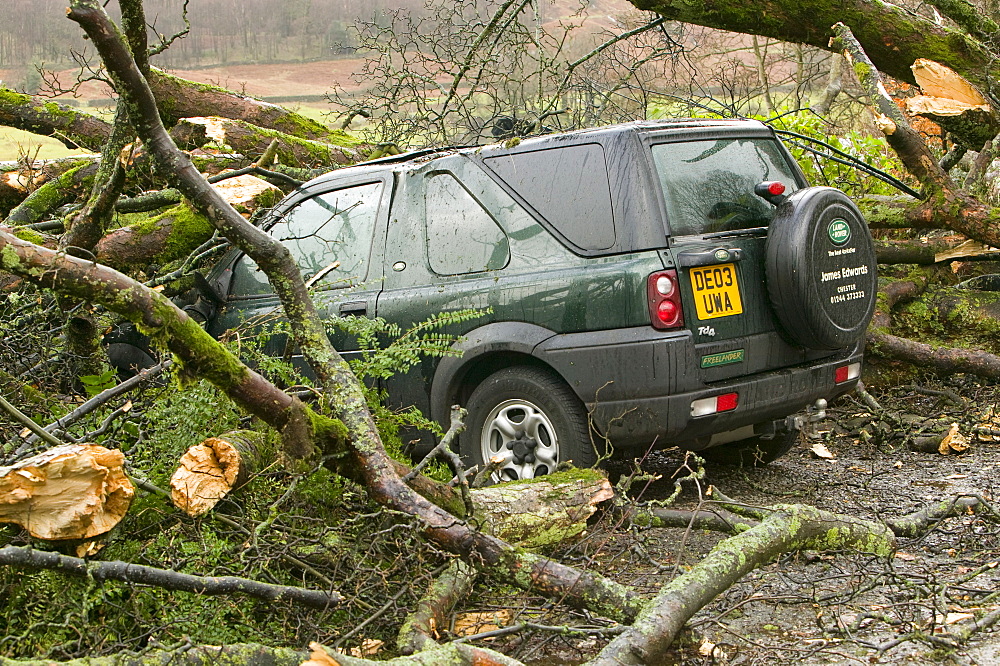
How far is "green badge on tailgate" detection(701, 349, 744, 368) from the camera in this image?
4422 mm

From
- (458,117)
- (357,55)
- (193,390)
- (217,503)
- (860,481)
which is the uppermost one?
(357,55)

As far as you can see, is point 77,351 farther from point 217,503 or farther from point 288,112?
point 288,112

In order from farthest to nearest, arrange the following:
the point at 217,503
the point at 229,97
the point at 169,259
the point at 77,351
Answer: the point at 229,97
the point at 169,259
the point at 77,351
the point at 217,503

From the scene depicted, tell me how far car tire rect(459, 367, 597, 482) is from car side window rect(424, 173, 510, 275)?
2.05 feet

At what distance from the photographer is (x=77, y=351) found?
514 centimetres

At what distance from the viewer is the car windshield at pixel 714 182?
4.62 m

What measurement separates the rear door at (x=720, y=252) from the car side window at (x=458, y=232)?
0.92 metres

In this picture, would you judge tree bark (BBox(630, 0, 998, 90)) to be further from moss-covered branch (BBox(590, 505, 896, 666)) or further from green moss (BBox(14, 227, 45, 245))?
green moss (BBox(14, 227, 45, 245))

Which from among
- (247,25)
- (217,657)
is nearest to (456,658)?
(217,657)

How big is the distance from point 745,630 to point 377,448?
1428 mm

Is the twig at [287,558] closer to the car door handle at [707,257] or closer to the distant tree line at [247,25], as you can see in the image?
the car door handle at [707,257]

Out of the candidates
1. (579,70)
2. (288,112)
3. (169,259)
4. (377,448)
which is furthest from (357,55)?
(377,448)

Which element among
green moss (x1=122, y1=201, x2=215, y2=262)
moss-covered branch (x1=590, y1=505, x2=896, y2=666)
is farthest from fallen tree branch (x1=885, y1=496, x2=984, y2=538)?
green moss (x1=122, y1=201, x2=215, y2=262)

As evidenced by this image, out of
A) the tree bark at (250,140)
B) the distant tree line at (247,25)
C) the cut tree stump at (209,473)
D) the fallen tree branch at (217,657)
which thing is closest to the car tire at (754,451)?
the cut tree stump at (209,473)
